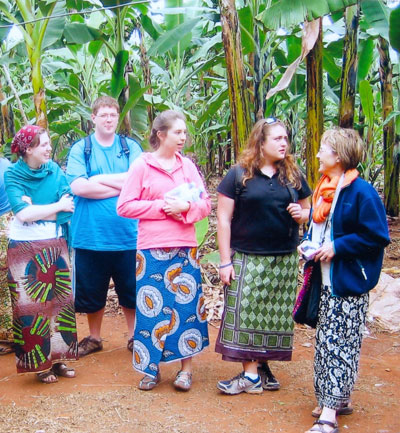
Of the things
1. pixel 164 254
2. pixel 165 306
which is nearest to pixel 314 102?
pixel 164 254

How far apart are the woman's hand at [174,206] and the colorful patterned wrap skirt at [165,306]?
24 centimetres

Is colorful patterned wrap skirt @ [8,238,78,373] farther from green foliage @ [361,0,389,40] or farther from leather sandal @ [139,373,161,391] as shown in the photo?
green foliage @ [361,0,389,40]

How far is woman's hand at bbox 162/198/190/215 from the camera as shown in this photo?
3350 mm

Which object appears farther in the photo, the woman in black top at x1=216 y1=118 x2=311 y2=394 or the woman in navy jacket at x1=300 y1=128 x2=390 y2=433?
the woman in black top at x1=216 y1=118 x2=311 y2=394

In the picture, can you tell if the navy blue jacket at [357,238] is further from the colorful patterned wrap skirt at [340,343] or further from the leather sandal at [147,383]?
the leather sandal at [147,383]

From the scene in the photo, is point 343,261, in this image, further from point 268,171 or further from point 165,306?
point 165,306

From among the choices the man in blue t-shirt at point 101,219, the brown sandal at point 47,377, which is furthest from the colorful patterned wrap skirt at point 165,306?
the brown sandal at point 47,377

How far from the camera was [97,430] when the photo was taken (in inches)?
119

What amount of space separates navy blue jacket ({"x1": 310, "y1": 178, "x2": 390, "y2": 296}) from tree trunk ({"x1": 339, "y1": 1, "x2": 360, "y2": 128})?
8.81 feet

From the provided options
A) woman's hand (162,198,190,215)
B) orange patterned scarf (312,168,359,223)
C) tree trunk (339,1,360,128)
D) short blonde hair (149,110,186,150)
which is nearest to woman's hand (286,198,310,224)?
orange patterned scarf (312,168,359,223)

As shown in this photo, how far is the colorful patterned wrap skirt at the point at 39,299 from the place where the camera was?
3539 mm

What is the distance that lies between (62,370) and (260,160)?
6.31ft

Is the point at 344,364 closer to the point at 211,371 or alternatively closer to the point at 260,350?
the point at 260,350

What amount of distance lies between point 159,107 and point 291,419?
4.74m
